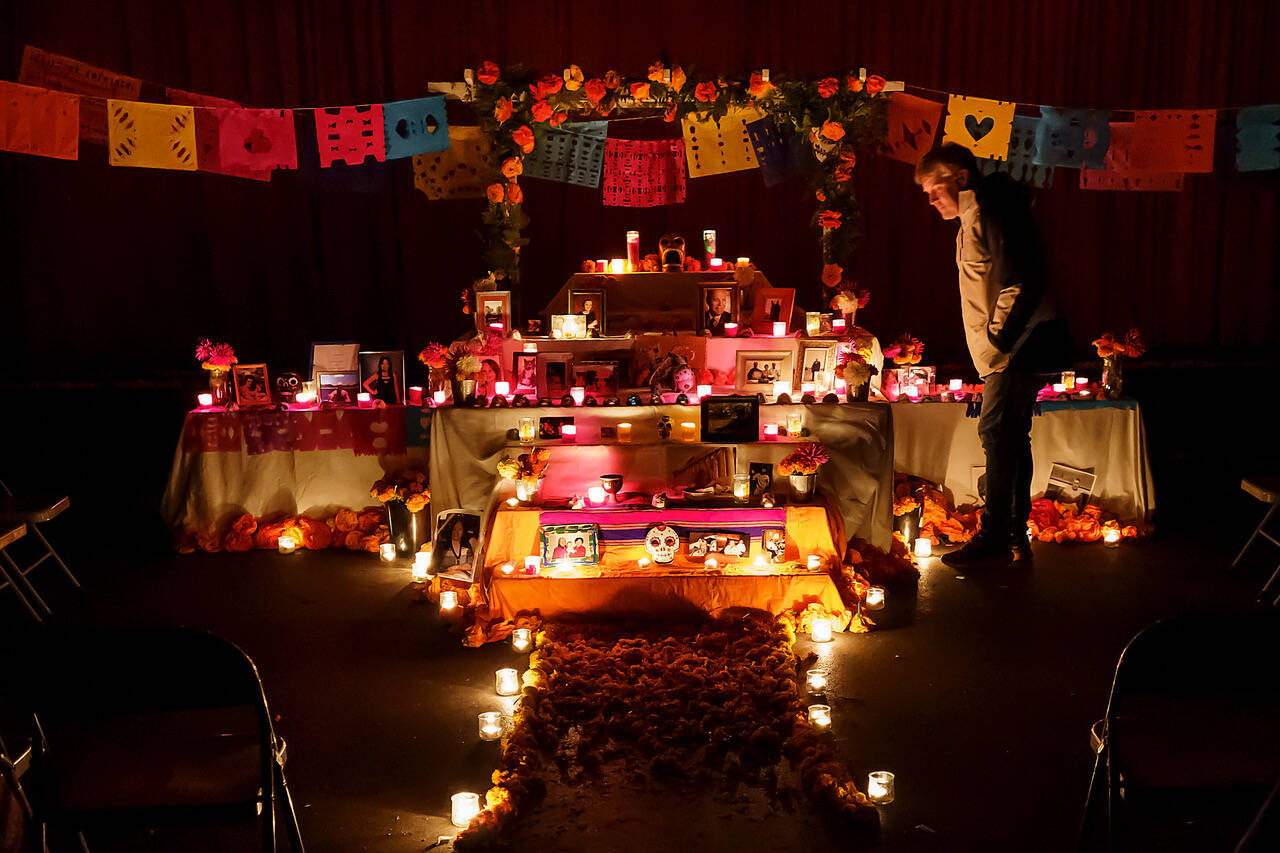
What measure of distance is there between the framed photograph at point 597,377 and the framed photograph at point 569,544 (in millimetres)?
1040

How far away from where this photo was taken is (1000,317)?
4840 millimetres

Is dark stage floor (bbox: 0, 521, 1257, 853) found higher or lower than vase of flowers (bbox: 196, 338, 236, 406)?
lower

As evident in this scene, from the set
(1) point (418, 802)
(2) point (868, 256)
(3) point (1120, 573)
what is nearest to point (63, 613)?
(1) point (418, 802)

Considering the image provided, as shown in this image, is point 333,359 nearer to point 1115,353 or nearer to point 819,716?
point 819,716

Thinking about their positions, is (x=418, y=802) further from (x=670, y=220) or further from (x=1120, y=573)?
(x=670, y=220)

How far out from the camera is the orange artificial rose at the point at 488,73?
551cm

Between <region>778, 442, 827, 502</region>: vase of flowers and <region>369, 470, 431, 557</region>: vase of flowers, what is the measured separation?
1962 mm

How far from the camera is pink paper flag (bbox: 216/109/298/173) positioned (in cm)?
584

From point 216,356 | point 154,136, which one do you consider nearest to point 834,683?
point 216,356

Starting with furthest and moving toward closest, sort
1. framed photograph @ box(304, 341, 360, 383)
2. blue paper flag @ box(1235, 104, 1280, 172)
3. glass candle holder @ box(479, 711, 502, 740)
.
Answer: blue paper flag @ box(1235, 104, 1280, 172) → framed photograph @ box(304, 341, 360, 383) → glass candle holder @ box(479, 711, 502, 740)

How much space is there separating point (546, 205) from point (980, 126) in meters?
3.80

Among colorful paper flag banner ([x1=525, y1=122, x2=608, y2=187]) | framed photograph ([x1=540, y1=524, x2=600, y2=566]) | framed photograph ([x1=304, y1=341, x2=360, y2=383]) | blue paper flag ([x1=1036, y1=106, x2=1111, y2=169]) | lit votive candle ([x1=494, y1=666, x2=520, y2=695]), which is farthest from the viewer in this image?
blue paper flag ([x1=1036, y1=106, x2=1111, y2=169])

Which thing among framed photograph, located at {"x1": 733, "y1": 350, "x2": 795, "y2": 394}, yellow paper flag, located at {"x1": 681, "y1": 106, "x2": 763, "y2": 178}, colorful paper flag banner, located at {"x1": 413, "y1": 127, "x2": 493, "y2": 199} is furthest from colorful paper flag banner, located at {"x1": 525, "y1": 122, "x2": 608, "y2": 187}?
framed photograph, located at {"x1": 733, "y1": 350, "x2": 795, "y2": 394}

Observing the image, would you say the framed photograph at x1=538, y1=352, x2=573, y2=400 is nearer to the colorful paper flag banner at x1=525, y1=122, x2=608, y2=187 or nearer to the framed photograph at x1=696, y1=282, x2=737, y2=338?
the framed photograph at x1=696, y1=282, x2=737, y2=338
